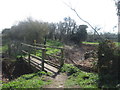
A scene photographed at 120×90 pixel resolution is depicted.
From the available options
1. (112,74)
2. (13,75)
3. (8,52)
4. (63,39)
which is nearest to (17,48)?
(8,52)

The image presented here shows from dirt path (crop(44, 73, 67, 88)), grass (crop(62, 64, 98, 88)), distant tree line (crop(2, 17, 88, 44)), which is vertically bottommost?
dirt path (crop(44, 73, 67, 88))

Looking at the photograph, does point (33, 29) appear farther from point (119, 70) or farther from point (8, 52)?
point (119, 70)

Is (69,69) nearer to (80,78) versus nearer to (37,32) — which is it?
(80,78)

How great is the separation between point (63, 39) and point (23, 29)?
14.4 meters

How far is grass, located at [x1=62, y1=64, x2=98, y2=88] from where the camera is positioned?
4.24 m

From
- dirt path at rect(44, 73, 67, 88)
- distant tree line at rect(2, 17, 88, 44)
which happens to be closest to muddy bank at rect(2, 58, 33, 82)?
dirt path at rect(44, 73, 67, 88)

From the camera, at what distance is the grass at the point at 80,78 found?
4236 mm

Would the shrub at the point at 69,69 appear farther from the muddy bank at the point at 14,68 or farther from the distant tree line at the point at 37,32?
the distant tree line at the point at 37,32

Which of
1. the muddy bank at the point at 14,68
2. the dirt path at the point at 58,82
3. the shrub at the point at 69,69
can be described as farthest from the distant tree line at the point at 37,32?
the dirt path at the point at 58,82

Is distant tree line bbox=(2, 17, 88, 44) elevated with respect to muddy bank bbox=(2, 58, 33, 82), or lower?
elevated

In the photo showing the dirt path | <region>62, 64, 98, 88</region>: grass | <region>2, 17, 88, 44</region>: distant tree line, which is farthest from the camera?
<region>2, 17, 88, 44</region>: distant tree line

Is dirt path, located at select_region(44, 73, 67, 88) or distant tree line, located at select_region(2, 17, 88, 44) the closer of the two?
dirt path, located at select_region(44, 73, 67, 88)

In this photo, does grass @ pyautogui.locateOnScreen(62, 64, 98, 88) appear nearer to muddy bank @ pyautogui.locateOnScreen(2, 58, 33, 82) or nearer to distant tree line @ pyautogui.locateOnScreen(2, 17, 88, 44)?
muddy bank @ pyautogui.locateOnScreen(2, 58, 33, 82)

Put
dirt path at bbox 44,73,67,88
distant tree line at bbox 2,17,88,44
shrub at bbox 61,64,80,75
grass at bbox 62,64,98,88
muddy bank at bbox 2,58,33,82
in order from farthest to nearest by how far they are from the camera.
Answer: distant tree line at bbox 2,17,88,44 < muddy bank at bbox 2,58,33,82 < shrub at bbox 61,64,80,75 < dirt path at bbox 44,73,67,88 < grass at bbox 62,64,98,88
